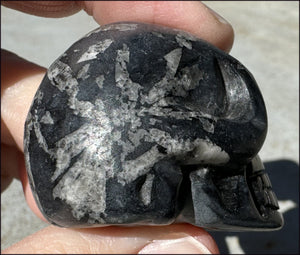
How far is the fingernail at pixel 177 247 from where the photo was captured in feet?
3.22

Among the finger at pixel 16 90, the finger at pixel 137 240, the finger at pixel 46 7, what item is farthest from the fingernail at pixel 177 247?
the finger at pixel 46 7

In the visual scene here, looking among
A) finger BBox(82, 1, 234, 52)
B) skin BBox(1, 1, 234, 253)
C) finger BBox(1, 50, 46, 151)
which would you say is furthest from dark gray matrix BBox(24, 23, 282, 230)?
finger BBox(1, 50, 46, 151)

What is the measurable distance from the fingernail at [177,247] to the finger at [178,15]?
0.61 metres

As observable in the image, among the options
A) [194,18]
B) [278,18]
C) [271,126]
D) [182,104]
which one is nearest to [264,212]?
[182,104]

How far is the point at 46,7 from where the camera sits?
1.44 metres

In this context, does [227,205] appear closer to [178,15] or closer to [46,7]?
[178,15]

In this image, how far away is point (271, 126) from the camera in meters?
2.08

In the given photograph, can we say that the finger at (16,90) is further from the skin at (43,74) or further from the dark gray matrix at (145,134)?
the dark gray matrix at (145,134)

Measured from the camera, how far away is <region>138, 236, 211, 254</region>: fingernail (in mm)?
980

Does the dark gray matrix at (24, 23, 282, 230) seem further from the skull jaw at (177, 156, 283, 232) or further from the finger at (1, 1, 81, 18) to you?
the finger at (1, 1, 81, 18)

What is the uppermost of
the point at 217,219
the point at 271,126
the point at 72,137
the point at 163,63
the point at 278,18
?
the point at 163,63

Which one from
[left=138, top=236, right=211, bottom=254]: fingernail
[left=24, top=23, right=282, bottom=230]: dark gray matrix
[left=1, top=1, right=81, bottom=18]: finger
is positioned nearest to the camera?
[left=24, top=23, right=282, bottom=230]: dark gray matrix

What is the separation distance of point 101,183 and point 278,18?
2277 millimetres

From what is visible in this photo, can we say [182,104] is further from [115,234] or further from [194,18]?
[194,18]
